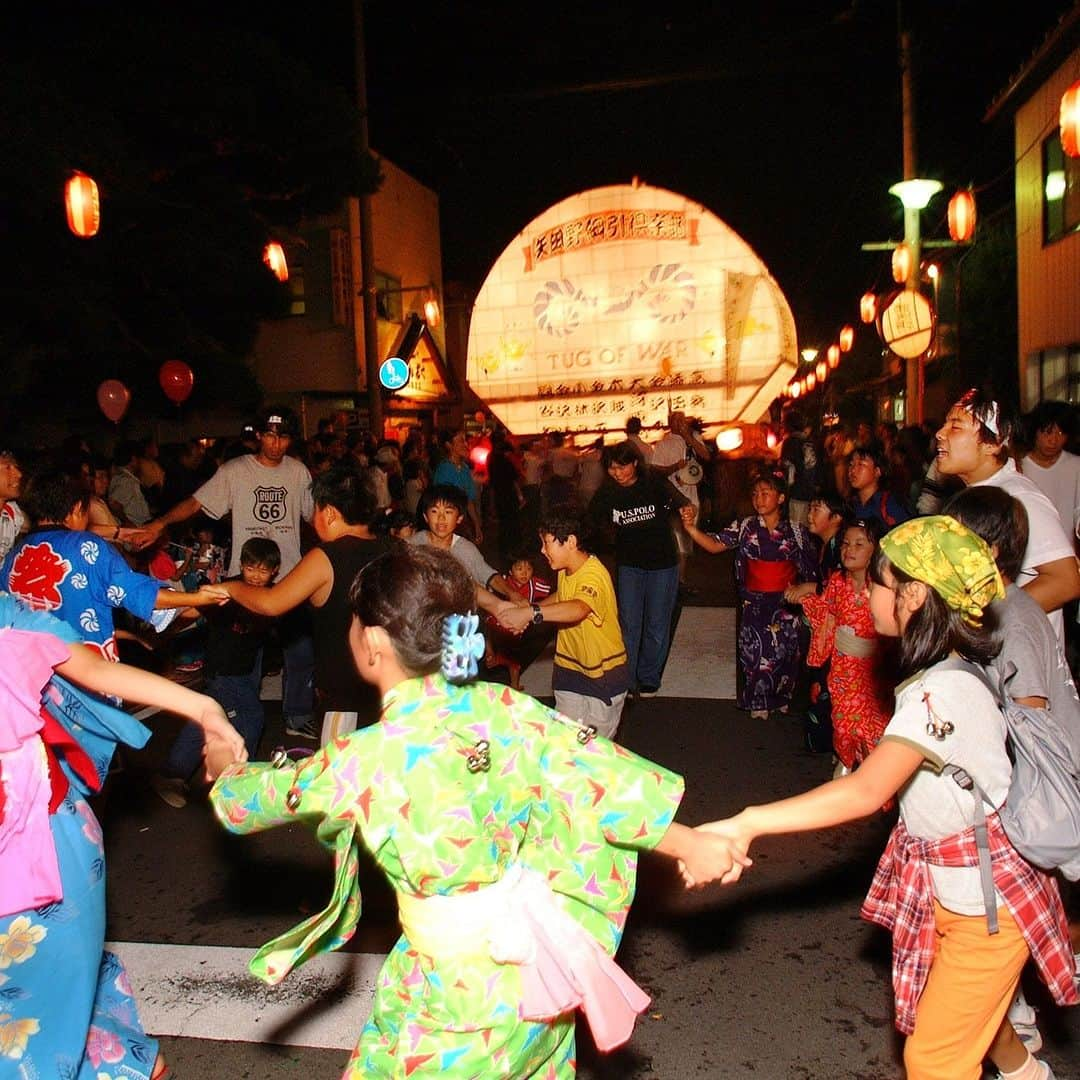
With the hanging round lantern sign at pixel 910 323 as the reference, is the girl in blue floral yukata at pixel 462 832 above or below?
below

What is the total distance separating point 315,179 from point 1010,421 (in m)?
14.6

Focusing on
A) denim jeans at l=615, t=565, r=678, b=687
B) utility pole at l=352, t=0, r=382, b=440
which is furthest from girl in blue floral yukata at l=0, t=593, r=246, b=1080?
utility pole at l=352, t=0, r=382, b=440

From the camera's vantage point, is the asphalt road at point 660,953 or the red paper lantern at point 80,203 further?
the red paper lantern at point 80,203

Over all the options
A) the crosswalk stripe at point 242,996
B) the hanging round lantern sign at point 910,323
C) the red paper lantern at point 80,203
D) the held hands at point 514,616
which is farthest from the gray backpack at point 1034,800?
the red paper lantern at point 80,203

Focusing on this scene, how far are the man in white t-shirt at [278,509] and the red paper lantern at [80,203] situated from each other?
20.8ft

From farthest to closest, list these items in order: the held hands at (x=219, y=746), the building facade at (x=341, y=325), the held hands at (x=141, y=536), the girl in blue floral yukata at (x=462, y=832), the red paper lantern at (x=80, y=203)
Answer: the building facade at (x=341, y=325) → the red paper lantern at (x=80, y=203) → the held hands at (x=141, y=536) → the held hands at (x=219, y=746) → the girl in blue floral yukata at (x=462, y=832)

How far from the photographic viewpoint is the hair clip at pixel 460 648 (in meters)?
2.10

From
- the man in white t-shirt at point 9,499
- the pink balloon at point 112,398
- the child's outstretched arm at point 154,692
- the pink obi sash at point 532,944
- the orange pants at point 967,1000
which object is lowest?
the orange pants at point 967,1000

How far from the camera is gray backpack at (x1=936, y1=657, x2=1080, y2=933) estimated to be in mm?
2436

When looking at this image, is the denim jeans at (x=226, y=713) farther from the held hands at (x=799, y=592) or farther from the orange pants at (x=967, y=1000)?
the orange pants at (x=967, y=1000)

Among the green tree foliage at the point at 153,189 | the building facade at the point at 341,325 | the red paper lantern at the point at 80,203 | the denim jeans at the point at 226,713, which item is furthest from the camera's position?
the building facade at the point at 341,325

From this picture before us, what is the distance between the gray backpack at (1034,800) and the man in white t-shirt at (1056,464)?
4.25 metres

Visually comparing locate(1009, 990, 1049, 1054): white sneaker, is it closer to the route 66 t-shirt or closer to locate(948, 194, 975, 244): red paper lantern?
the route 66 t-shirt

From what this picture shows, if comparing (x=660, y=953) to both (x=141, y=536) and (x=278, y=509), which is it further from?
(x=278, y=509)
